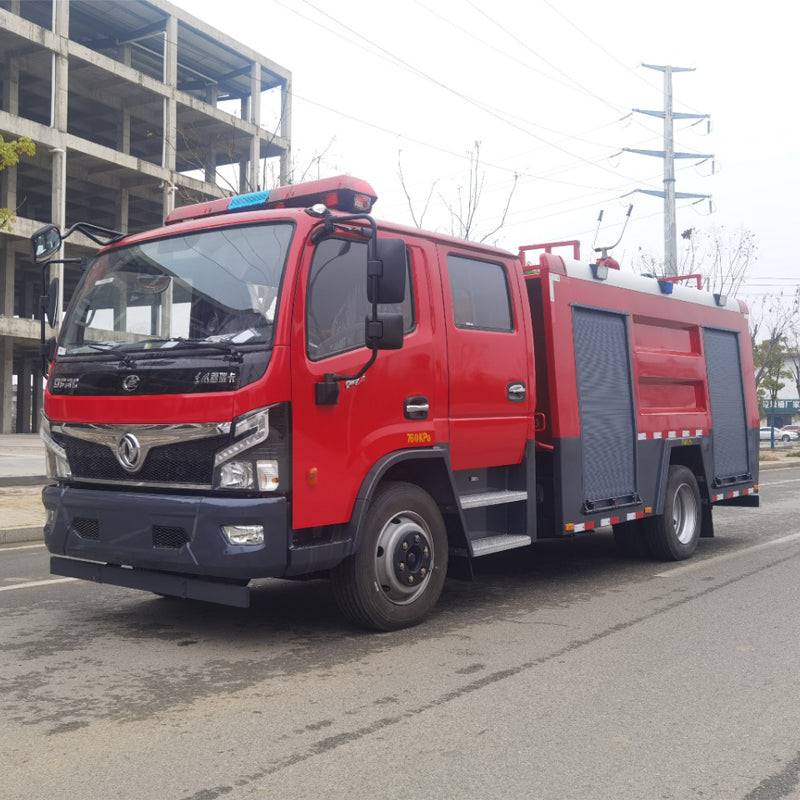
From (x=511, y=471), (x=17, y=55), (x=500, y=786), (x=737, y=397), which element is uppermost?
(x=17, y=55)

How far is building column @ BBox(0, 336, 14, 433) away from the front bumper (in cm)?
3381

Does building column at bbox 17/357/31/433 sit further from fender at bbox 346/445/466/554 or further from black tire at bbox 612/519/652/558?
fender at bbox 346/445/466/554

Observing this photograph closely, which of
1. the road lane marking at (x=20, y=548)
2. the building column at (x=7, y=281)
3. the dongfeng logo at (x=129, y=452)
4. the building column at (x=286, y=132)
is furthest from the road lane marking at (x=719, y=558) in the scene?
the building column at (x=7, y=281)

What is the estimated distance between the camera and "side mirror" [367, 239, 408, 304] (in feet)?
16.9

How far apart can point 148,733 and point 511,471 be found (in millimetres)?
3513

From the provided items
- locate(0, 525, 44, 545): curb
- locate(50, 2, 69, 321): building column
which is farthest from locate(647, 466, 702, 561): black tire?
locate(50, 2, 69, 321): building column

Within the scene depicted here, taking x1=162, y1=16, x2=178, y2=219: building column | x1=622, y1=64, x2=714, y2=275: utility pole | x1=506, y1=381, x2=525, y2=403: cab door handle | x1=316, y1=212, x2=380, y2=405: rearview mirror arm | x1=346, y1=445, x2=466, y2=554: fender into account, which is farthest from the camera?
x1=162, y1=16, x2=178, y2=219: building column

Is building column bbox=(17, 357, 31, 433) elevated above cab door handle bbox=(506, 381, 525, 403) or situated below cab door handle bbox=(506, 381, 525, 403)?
above

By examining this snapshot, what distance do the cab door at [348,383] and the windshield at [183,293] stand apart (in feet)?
0.77

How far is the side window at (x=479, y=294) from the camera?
6.31m

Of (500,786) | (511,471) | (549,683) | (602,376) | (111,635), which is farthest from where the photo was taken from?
(602,376)

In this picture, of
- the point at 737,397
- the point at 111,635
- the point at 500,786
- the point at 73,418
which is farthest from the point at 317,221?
the point at 737,397

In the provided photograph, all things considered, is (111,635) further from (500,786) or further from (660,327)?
(660,327)

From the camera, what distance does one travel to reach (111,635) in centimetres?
568
